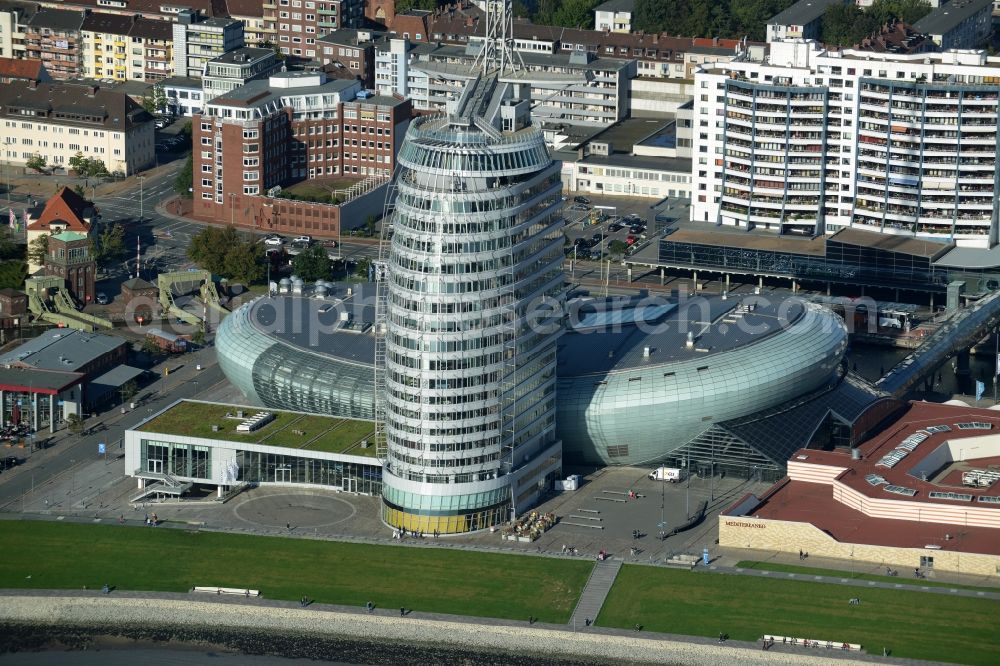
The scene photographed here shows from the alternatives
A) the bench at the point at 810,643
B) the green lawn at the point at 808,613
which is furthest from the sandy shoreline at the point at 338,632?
the green lawn at the point at 808,613

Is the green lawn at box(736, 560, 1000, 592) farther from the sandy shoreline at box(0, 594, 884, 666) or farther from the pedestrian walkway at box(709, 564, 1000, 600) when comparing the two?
the sandy shoreline at box(0, 594, 884, 666)


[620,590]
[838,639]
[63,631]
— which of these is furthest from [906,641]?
[63,631]

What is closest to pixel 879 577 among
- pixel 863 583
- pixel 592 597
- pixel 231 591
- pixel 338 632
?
pixel 863 583

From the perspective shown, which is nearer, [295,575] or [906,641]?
[906,641]

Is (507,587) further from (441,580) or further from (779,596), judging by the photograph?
(779,596)

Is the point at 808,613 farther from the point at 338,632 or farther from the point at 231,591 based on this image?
the point at 231,591

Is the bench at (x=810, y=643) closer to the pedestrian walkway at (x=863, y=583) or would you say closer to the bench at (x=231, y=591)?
the pedestrian walkway at (x=863, y=583)
